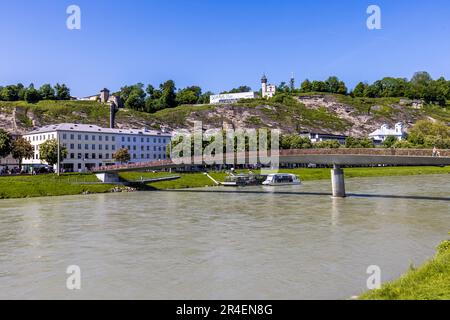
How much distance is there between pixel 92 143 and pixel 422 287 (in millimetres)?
103373

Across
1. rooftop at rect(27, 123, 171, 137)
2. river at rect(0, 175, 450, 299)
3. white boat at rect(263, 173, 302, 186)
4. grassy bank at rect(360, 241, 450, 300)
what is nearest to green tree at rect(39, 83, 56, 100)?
rooftop at rect(27, 123, 171, 137)

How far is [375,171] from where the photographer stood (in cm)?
11081

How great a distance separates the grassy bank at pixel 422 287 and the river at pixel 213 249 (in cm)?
164

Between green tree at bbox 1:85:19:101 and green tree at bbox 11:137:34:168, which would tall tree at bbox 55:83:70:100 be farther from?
green tree at bbox 11:137:34:168

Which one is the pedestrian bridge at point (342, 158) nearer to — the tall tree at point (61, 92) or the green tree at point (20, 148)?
the green tree at point (20, 148)

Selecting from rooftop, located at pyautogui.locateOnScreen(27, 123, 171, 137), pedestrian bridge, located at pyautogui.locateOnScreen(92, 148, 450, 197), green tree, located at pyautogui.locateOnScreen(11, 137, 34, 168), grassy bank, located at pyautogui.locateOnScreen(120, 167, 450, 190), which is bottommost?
grassy bank, located at pyautogui.locateOnScreen(120, 167, 450, 190)

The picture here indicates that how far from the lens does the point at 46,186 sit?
6462 centimetres

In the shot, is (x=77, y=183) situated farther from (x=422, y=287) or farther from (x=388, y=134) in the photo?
(x=388, y=134)

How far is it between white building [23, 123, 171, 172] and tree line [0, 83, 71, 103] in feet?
247

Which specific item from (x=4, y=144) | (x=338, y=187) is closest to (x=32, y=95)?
(x=4, y=144)

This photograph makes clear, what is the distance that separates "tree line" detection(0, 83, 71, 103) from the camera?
17762cm

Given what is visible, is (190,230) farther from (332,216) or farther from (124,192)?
(124,192)

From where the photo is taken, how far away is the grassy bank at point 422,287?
41.0ft
